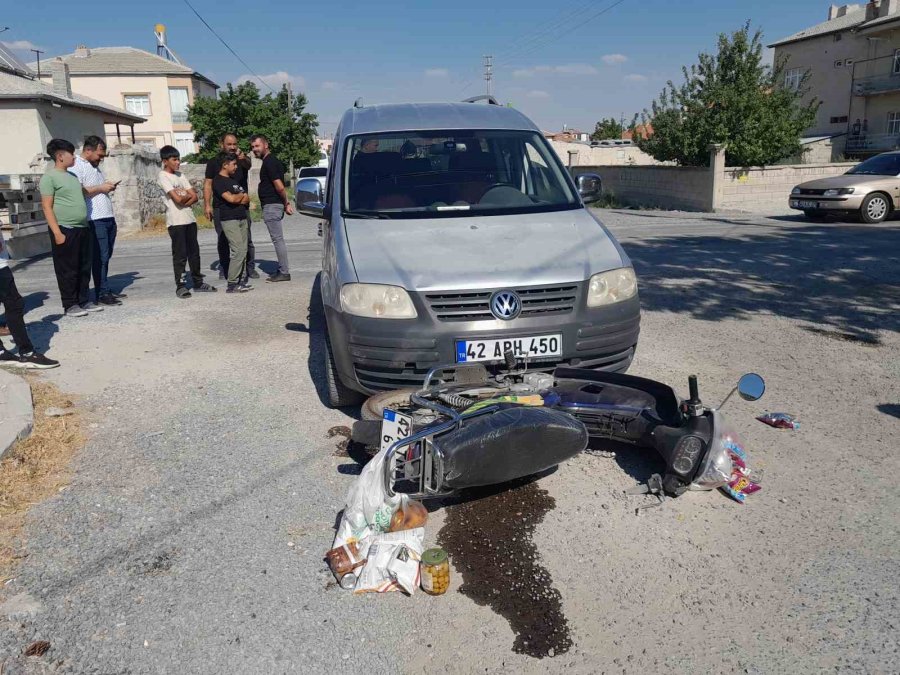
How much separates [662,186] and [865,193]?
9.17m

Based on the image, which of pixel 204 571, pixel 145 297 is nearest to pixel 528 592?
pixel 204 571

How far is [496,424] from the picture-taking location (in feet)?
11.2

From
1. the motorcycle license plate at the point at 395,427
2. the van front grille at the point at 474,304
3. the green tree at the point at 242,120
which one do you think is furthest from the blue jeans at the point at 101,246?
the green tree at the point at 242,120

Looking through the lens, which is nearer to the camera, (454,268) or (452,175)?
(454,268)

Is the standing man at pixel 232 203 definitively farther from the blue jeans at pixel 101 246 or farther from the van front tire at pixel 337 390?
the van front tire at pixel 337 390

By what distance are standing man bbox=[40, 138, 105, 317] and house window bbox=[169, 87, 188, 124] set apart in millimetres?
60191

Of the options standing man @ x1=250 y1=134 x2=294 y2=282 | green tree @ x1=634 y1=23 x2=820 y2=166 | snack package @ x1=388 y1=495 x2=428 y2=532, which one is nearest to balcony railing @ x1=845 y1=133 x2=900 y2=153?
green tree @ x1=634 y1=23 x2=820 y2=166

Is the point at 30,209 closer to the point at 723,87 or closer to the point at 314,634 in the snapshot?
the point at 314,634

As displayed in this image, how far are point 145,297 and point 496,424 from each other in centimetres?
736

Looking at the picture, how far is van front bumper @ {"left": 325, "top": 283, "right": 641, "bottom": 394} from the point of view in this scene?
166 inches

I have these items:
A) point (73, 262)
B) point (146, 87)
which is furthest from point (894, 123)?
point (146, 87)

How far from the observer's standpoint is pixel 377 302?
14.2ft

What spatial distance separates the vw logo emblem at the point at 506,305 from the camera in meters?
4.25

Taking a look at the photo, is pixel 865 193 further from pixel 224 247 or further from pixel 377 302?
pixel 377 302
